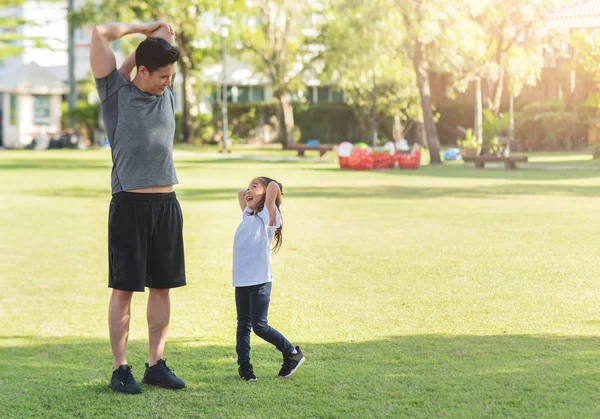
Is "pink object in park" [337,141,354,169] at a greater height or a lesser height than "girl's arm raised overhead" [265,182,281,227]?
lesser

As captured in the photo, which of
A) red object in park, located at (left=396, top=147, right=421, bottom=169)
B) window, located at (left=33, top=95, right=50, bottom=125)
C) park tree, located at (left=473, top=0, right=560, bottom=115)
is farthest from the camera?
window, located at (left=33, top=95, right=50, bottom=125)

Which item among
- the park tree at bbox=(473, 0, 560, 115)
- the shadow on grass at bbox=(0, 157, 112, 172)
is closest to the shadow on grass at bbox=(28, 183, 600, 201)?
the shadow on grass at bbox=(0, 157, 112, 172)

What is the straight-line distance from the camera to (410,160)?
3444 centimetres

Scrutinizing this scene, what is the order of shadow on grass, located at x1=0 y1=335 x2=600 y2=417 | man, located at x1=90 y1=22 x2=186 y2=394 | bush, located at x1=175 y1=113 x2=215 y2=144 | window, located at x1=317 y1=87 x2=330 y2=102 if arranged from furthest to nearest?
window, located at x1=317 y1=87 x2=330 y2=102
bush, located at x1=175 y1=113 x2=215 y2=144
man, located at x1=90 y1=22 x2=186 y2=394
shadow on grass, located at x1=0 y1=335 x2=600 y2=417

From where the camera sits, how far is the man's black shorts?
6.45 m

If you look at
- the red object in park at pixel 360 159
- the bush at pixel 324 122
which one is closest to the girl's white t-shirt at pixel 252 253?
the red object in park at pixel 360 159

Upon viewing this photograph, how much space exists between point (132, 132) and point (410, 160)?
28334mm

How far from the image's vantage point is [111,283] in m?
6.52

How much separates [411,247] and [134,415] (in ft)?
26.9

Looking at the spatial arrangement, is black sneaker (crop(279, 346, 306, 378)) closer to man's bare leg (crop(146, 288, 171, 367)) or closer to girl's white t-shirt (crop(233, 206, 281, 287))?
girl's white t-shirt (crop(233, 206, 281, 287))

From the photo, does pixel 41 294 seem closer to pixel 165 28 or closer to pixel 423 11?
pixel 165 28

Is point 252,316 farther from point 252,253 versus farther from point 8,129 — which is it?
point 8,129

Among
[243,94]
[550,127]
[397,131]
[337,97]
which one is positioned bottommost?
[397,131]

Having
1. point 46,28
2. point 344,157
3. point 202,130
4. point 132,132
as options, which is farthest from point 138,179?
point 46,28
